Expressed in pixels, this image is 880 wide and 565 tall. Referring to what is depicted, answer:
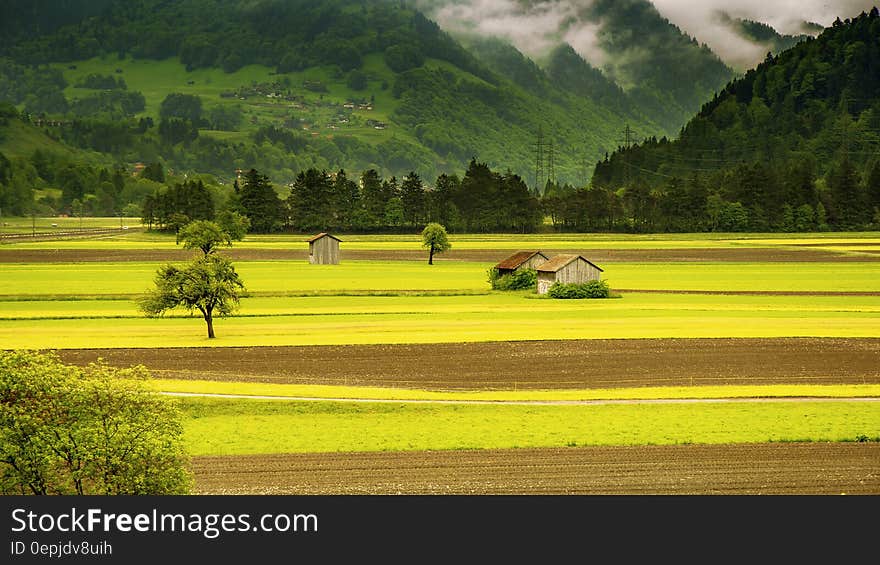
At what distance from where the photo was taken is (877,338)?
209 ft

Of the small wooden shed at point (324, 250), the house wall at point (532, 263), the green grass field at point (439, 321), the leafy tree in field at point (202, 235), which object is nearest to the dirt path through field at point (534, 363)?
the green grass field at point (439, 321)

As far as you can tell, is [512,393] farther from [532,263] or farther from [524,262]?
[532,263]

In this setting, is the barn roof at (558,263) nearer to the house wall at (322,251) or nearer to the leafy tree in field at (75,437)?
the house wall at (322,251)

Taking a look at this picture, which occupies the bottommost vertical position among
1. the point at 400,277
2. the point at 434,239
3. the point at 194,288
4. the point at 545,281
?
the point at 400,277

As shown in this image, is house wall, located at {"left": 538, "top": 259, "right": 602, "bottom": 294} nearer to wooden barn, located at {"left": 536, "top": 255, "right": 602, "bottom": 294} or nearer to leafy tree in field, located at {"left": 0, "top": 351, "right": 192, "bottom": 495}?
wooden barn, located at {"left": 536, "top": 255, "right": 602, "bottom": 294}

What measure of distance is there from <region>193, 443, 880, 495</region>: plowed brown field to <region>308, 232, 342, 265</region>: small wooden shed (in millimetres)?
95415

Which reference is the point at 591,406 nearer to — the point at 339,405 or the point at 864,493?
the point at 339,405

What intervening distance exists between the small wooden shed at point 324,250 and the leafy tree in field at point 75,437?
101916mm

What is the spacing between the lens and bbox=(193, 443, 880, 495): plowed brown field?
31453 millimetres

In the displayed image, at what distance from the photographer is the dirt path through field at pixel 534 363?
50500 millimetres

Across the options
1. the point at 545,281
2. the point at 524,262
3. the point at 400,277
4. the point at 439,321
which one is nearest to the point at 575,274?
the point at 545,281

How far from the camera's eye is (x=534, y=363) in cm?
5553

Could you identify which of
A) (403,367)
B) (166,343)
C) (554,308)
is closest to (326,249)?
(554,308)

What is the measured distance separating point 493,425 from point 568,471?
7.23 meters
